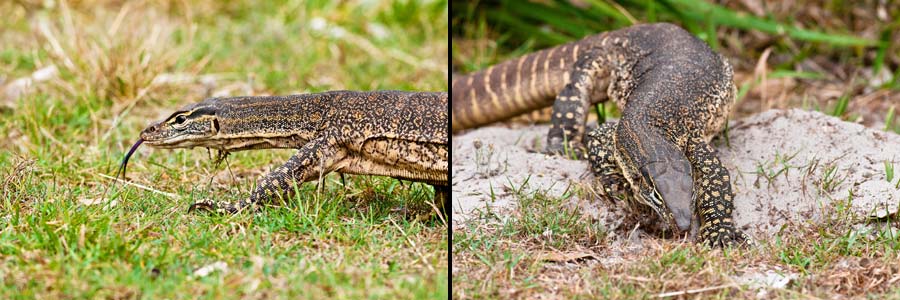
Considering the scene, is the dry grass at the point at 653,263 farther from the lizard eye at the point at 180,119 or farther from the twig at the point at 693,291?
the lizard eye at the point at 180,119

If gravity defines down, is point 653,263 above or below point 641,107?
below

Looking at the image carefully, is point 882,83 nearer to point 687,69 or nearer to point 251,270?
point 687,69

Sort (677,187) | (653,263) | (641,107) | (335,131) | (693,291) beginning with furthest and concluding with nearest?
(641,107), (335,131), (677,187), (653,263), (693,291)

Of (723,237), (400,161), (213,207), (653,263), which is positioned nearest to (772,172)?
(723,237)

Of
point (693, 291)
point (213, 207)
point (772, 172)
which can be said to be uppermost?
point (772, 172)

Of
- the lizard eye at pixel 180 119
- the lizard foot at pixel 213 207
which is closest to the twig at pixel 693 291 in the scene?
the lizard foot at pixel 213 207

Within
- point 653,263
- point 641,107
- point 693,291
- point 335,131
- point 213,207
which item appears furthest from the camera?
point 641,107

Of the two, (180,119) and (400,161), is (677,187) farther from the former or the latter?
(180,119)

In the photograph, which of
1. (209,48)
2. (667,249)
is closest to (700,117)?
(667,249)
